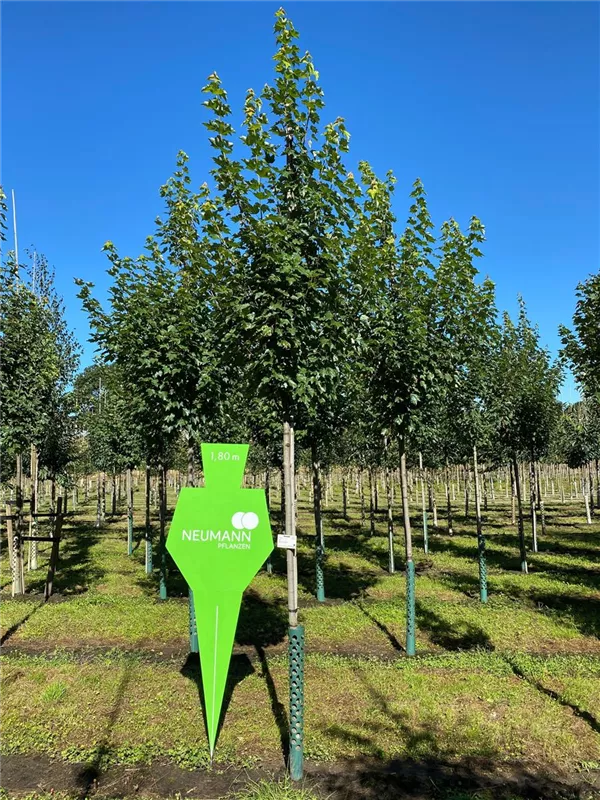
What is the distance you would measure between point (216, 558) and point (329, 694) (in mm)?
3249

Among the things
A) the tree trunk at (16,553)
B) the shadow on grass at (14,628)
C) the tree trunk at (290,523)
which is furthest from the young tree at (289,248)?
the tree trunk at (16,553)

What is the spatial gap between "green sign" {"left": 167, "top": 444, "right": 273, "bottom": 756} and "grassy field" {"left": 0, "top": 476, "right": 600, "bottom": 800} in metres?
1.32

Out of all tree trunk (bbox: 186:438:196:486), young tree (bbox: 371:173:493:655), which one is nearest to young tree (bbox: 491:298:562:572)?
young tree (bbox: 371:173:493:655)

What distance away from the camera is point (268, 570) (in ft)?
56.1

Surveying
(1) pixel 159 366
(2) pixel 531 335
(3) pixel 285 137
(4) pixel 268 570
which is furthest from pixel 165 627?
(2) pixel 531 335

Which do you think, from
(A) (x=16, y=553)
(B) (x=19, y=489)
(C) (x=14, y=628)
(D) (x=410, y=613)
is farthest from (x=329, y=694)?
(B) (x=19, y=489)

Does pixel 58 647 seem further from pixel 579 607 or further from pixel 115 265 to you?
pixel 579 607

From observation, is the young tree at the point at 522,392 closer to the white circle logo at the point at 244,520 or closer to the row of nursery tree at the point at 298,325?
the row of nursery tree at the point at 298,325

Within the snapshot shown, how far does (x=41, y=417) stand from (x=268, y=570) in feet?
28.8

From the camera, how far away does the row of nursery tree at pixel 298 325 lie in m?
5.92

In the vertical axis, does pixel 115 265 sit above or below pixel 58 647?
above

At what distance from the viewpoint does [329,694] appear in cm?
747

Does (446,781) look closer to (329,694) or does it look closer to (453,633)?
(329,694)

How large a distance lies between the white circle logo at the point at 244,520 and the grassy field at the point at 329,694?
2.65 m
